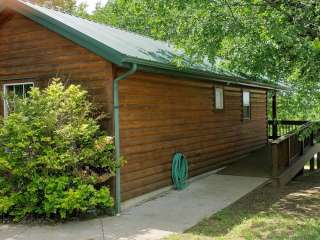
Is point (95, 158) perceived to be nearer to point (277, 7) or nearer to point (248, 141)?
point (277, 7)

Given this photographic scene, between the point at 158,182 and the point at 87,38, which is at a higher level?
the point at 87,38

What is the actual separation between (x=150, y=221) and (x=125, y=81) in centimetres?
263

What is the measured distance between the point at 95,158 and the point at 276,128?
525 inches

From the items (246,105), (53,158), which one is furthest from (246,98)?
(53,158)

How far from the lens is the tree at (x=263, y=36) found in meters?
8.07

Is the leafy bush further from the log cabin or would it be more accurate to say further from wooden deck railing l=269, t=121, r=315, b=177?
wooden deck railing l=269, t=121, r=315, b=177

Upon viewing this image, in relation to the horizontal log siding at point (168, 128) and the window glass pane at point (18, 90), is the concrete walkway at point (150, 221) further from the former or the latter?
the window glass pane at point (18, 90)

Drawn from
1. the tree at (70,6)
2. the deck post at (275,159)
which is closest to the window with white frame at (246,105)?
the deck post at (275,159)

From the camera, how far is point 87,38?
752cm

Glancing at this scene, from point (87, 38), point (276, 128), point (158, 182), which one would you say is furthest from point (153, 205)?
point (276, 128)

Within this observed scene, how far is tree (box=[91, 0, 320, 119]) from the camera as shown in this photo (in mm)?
8070

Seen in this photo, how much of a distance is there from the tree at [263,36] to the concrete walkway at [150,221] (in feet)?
8.05

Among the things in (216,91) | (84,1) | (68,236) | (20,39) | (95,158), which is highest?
(84,1)

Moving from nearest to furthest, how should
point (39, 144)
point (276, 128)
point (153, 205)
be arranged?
point (39, 144), point (153, 205), point (276, 128)
